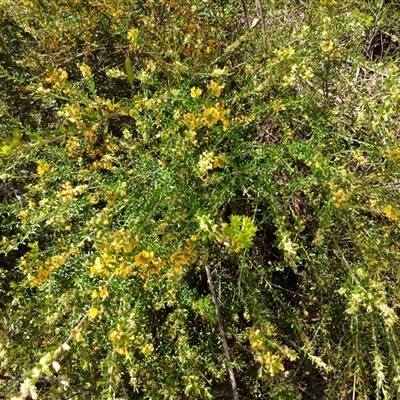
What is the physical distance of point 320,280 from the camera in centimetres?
223

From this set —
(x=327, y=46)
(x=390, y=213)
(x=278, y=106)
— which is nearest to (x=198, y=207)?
(x=278, y=106)

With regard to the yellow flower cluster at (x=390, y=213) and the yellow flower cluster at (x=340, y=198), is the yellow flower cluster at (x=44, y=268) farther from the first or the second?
the yellow flower cluster at (x=390, y=213)

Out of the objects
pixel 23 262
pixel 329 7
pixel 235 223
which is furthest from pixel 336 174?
pixel 23 262

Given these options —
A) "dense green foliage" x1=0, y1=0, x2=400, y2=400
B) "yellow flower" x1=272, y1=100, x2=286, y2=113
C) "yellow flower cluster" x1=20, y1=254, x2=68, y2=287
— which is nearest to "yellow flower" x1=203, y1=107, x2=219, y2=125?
"dense green foliage" x1=0, y1=0, x2=400, y2=400

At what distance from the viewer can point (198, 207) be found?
205cm

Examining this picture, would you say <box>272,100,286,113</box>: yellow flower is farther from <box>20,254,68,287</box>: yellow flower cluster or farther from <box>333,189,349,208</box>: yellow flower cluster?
<box>20,254,68,287</box>: yellow flower cluster

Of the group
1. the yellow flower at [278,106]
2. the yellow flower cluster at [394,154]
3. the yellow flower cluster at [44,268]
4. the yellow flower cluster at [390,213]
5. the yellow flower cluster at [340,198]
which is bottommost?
the yellow flower cluster at [44,268]

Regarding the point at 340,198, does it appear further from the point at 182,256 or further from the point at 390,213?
the point at 182,256

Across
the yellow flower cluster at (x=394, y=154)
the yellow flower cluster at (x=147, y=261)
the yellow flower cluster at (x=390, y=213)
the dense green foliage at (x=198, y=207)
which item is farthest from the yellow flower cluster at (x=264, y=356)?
the yellow flower cluster at (x=394, y=154)

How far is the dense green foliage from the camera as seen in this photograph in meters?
1.97

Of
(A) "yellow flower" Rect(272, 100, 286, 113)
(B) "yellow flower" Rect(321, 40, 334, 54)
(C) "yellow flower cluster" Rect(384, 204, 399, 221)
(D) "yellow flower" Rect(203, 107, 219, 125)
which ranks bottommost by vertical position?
(C) "yellow flower cluster" Rect(384, 204, 399, 221)

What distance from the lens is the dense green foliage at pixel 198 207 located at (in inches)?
77.5

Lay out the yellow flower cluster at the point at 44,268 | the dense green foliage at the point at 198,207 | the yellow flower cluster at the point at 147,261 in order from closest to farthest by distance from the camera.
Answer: the yellow flower cluster at the point at 147,261 → the dense green foliage at the point at 198,207 → the yellow flower cluster at the point at 44,268

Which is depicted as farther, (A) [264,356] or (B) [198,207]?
(B) [198,207]
